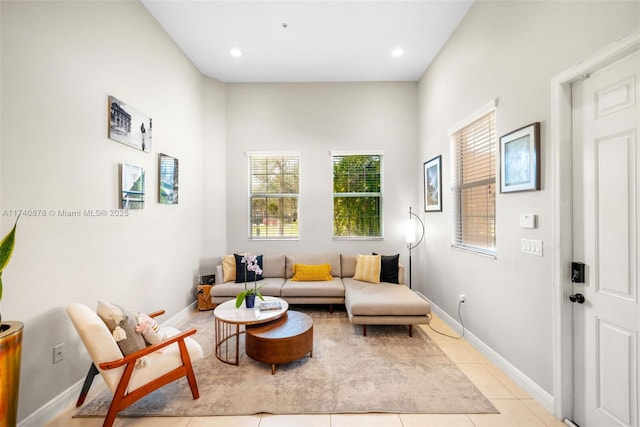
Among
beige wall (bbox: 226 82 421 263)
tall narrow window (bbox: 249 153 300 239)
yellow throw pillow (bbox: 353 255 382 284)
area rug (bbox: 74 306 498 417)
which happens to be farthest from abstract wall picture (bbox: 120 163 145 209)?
yellow throw pillow (bbox: 353 255 382 284)

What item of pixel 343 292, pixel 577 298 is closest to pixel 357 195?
pixel 343 292

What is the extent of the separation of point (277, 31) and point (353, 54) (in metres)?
1.11

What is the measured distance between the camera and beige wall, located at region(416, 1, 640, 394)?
1.72 metres

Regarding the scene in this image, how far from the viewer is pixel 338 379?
226cm

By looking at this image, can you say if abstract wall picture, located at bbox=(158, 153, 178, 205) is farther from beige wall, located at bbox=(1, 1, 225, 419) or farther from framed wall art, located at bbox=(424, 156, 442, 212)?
framed wall art, located at bbox=(424, 156, 442, 212)

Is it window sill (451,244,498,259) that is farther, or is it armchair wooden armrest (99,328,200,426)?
window sill (451,244,498,259)

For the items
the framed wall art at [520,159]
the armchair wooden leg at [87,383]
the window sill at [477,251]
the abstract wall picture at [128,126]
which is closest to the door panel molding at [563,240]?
the framed wall art at [520,159]

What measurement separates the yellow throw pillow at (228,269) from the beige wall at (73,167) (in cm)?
74

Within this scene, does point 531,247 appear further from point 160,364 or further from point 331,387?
point 160,364

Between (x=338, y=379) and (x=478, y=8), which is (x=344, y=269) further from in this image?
(x=478, y=8)

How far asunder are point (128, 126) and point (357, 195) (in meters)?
3.30

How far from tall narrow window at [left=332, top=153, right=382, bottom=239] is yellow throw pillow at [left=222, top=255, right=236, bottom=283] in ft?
5.70

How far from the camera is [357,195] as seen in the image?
15.1 feet

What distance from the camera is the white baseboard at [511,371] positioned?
193 centimetres
